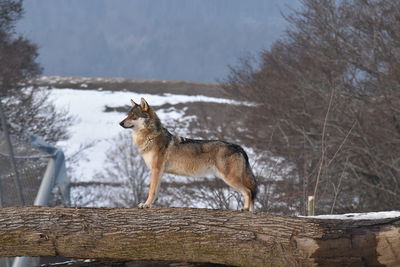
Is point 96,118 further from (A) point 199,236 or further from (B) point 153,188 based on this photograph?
(A) point 199,236

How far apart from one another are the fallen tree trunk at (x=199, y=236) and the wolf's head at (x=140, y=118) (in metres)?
0.93

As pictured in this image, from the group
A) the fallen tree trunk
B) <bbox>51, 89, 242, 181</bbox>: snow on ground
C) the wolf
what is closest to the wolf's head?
the wolf

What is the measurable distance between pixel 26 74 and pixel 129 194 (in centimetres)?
909

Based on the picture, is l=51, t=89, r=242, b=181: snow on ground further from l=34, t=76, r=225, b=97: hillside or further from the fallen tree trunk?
the fallen tree trunk

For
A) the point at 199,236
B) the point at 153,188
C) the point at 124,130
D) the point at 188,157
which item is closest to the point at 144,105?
the point at 188,157

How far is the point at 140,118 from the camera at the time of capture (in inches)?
273

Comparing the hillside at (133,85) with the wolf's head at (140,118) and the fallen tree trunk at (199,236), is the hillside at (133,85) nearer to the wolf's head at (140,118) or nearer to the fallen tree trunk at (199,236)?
the wolf's head at (140,118)

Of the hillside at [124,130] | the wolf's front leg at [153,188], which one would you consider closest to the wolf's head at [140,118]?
the wolf's front leg at [153,188]

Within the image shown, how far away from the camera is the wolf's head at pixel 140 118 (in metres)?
6.88

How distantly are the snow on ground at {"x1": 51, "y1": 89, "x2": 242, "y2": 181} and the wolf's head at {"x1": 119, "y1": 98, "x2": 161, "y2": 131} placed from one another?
23954mm

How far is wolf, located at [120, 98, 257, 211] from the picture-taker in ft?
22.4

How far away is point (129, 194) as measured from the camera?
31.7 meters

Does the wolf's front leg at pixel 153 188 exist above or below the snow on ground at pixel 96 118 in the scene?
below

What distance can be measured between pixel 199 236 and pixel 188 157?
2.90ft
